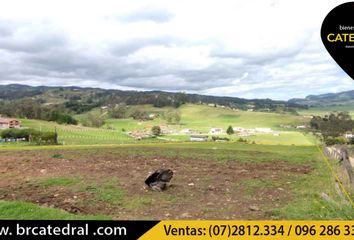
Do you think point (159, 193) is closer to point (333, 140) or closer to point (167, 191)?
point (167, 191)

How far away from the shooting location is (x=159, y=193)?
9.25 metres

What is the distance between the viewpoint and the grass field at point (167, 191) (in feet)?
24.2

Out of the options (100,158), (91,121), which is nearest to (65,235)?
(100,158)

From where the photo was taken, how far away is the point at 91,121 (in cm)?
6581

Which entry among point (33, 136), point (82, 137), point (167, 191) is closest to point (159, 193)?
point (167, 191)

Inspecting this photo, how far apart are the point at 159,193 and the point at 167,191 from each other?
31 cm

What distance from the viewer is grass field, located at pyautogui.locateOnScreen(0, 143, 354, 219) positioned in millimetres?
7371

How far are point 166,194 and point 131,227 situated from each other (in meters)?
3.10

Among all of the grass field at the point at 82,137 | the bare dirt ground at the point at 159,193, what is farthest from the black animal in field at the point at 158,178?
the grass field at the point at 82,137

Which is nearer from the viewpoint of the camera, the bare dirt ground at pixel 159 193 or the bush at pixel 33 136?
the bare dirt ground at pixel 159 193

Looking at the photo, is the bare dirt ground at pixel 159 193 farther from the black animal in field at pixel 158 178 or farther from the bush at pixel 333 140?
the bush at pixel 333 140

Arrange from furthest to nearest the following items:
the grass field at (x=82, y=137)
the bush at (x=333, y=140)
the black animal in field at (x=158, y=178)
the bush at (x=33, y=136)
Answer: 1. the grass field at (x=82, y=137)
2. the bush at (x=33, y=136)
3. the bush at (x=333, y=140)
4. the black animal in field at (x=158, y=178)

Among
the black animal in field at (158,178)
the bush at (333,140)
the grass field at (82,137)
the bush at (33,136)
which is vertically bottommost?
the grass field at (82,137)

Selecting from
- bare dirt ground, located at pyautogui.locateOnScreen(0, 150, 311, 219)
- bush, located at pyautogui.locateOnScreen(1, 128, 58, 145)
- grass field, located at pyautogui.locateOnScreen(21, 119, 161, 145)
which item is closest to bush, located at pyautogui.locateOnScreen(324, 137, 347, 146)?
bare dirt ground, located at pyautogui.locateOnScreen(0, 150, 311, 219)
